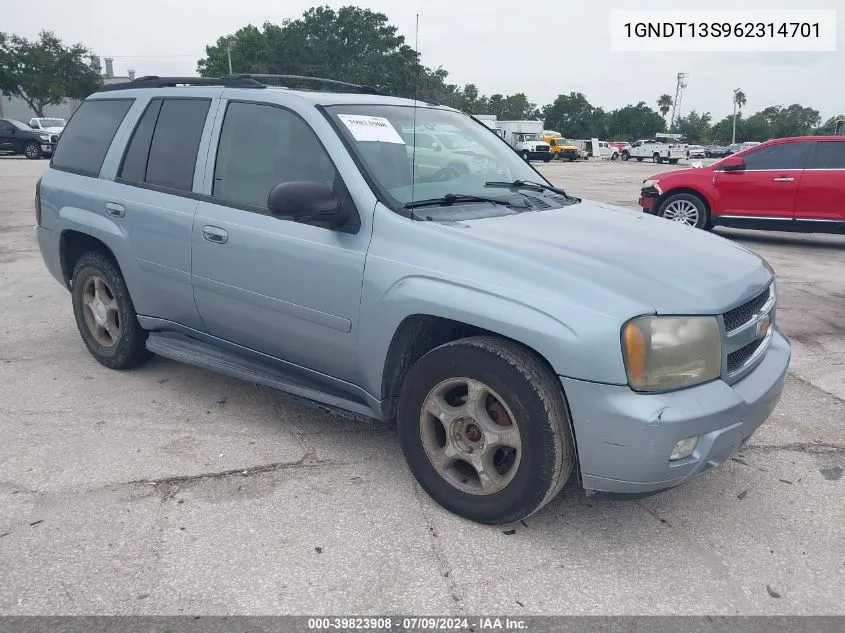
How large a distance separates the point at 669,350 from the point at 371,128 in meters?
1.80

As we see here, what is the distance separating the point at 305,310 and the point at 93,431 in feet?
4.60

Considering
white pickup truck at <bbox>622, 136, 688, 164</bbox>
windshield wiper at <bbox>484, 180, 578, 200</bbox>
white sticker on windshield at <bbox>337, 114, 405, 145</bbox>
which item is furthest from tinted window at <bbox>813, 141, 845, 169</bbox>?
white pickup truck at <bbox>622, 136, 688, 164</bbox>

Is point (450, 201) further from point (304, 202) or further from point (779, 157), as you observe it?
point (779, 157)

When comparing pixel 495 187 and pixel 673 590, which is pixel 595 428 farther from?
pixel 495 187

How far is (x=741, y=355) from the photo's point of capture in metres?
2.91

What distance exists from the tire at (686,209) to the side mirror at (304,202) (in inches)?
329

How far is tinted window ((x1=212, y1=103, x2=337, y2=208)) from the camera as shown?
3449 mm

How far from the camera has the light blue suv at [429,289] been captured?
8.52 ft

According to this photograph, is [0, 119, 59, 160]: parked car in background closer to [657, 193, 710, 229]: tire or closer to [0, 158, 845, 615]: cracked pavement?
[657, 193, 710, 229]: tire

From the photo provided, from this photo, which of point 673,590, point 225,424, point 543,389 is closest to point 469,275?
point 543,389

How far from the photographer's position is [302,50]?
63.6 m

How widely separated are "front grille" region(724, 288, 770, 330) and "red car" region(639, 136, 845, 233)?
306 inches

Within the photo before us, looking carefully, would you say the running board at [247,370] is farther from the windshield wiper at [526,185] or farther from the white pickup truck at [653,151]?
the white pickup truck at [653,151]

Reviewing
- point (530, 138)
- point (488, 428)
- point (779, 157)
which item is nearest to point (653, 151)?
point (530, 138)
